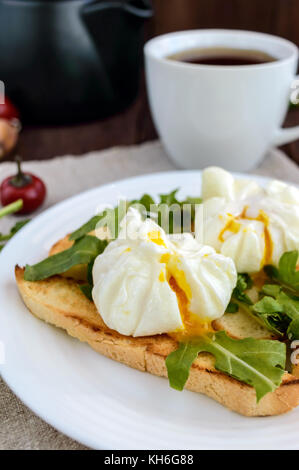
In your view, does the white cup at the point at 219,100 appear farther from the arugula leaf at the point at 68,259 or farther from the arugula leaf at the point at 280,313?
the arugula leaf at the point at 280,313

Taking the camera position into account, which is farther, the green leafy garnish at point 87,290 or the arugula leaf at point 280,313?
the green leafy garnish at point 87,290

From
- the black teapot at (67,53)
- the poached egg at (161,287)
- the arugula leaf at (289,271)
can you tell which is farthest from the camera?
the black teapot at (67,53)

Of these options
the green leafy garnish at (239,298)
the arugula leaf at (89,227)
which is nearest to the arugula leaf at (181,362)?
the green leafy garnish at (239,298)

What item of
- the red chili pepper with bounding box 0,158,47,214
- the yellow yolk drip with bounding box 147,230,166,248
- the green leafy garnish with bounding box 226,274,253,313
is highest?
the yellow yolk drip with bounding box 147,230,166,248

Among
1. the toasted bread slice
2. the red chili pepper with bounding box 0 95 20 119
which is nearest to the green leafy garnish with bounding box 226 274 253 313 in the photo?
the toasted bread slice

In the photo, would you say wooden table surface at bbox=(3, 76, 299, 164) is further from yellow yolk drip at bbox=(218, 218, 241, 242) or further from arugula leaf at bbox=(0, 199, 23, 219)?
yellow yolk drip at bbox=(218, 218, 241, 242)

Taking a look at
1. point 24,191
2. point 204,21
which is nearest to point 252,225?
point 24,191
